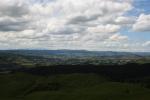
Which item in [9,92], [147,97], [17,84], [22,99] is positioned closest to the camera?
[147,97]

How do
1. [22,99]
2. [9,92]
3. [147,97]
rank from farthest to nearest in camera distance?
1. [9,92]
2. [22,99]
3. [147,97]

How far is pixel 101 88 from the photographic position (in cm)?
15800

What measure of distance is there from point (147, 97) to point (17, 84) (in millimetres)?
96258

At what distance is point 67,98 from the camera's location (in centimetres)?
13188

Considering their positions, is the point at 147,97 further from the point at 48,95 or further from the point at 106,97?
the point at 48,95

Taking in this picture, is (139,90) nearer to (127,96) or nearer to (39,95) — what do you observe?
(127,96)

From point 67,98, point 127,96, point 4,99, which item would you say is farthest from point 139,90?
point 4,99

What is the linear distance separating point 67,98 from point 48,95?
48.6ft

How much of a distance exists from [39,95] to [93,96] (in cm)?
3227

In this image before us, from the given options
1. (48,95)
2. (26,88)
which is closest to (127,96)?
(48,95)

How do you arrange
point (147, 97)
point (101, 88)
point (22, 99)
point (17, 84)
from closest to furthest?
point (147, 97), point (22, 99), point (101, 88), point (17, 84)

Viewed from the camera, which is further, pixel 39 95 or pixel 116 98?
pixel 39 95

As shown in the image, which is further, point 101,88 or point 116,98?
point 101,88

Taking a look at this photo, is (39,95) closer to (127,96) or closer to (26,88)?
(26,88)
